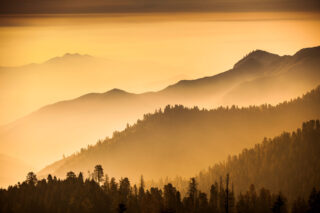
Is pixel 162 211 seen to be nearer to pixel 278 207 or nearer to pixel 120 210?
pixel 120 210

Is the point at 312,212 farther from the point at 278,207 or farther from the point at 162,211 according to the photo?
the point at 162,211

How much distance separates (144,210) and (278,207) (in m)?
47.4

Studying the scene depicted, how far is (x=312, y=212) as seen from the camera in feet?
640

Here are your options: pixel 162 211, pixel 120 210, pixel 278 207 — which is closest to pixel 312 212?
pixel 278 207

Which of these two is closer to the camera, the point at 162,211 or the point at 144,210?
the point at 162,211

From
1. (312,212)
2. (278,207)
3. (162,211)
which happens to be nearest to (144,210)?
(162,211)

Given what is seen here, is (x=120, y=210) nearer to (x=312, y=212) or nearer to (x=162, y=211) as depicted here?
(x=162, y=211)

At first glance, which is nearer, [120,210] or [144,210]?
[120,210]

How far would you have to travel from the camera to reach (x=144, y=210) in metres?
197

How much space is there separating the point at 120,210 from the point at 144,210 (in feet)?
70.4

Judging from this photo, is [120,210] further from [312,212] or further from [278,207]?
[312,212]

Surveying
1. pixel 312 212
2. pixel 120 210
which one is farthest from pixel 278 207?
pixel 120 210

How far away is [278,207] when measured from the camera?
194500mm

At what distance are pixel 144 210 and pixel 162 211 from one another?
13.6m
